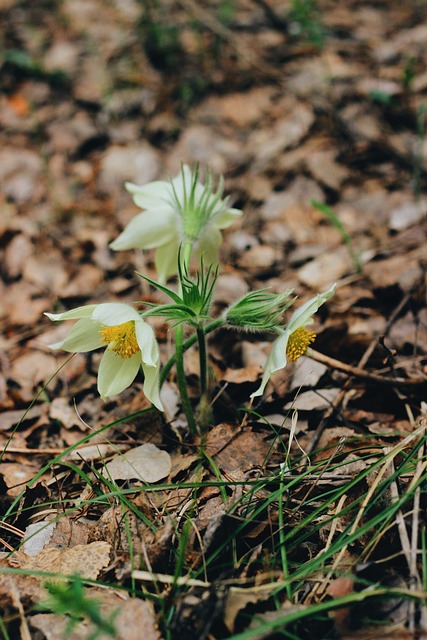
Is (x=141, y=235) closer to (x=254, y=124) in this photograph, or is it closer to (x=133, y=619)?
(x=133, y=619)

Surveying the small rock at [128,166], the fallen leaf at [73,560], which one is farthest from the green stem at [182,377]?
the small rock at [128,166]

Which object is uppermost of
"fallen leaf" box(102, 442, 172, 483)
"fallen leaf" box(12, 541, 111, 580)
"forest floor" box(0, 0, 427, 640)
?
"forest floor" box(0, 0, 427, 640)

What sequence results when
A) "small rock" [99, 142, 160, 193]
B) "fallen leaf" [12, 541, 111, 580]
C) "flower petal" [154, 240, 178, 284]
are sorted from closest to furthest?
"fallen leaf" [12, 541, 111, 580]
"flower petal" [154, 240, 178, 284]
"small rock" [99, 142, 160, 193]

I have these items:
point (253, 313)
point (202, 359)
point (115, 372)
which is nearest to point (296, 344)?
point (253, 313)

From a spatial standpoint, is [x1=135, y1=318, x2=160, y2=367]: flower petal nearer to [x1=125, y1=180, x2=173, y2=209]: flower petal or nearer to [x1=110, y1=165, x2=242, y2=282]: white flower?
[x1=110, y1=165, x2=242, y2=282]: white flower

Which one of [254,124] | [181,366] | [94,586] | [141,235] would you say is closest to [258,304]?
[181,366]

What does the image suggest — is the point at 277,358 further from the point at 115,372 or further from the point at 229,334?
the point at 229,334

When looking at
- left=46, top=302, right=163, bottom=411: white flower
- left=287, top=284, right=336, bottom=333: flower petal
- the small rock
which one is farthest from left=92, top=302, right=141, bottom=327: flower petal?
the small rock
